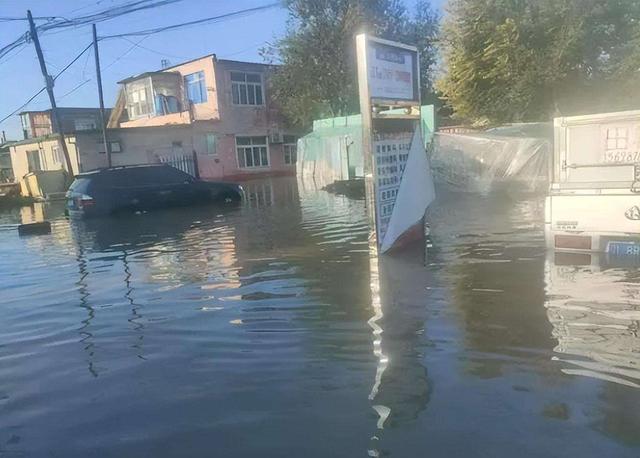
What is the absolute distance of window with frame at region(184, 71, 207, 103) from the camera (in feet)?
113

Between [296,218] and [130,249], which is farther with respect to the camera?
[296,218]

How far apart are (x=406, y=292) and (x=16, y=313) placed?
4347 millimetres

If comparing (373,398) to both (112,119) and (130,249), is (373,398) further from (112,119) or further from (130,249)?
(112,119)

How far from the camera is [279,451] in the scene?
305 centimetres

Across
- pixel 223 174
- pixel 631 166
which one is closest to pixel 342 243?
pixel 631 166

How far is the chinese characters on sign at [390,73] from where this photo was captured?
7.34m

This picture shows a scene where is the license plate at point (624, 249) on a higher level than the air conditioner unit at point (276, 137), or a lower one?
lower

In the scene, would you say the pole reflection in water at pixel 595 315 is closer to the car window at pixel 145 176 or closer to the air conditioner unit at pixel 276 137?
the car window at pixel 145 176

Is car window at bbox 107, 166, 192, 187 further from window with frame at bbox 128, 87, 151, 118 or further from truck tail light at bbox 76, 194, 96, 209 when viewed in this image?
window with frame at bbox 128, 87, 151, 118

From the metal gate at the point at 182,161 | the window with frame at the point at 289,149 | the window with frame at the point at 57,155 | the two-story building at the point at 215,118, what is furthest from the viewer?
the window with frame at the point at 289,149

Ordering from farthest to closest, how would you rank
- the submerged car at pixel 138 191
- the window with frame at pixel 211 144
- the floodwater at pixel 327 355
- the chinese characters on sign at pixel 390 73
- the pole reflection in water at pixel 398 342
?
1. the window with frame at pixel 211 144
2. the submerged car at pixel 138 191
3. the chinese characters on sign at pixel 390 73
4. the pole reflection in water at pixel 398 342
5. the floodwater at pixel 327 355

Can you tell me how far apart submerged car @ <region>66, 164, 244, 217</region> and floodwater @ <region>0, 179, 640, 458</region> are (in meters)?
7.19

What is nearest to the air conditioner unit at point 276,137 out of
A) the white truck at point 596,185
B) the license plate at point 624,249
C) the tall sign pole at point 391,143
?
the tall sign pole at point 391,143

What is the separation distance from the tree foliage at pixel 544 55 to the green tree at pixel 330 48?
11.1 meters
